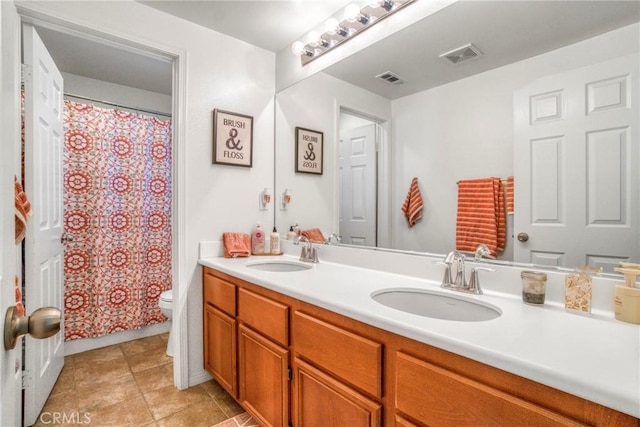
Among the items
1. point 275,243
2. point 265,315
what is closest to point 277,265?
point 275,243

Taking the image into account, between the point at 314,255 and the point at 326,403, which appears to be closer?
the point at 326,403

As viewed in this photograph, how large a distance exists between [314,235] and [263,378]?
3.09 ft

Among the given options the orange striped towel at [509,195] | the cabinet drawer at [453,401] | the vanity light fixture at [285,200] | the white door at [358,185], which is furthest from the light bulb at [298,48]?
the cabinet drawer at [453,401]

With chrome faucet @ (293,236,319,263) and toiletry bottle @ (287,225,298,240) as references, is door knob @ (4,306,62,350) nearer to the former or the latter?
chrome faucet @ (293,236,319,263)

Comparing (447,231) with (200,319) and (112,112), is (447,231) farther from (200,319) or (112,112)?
(112,112)

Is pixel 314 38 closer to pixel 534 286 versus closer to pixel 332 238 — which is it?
pixel 332 238

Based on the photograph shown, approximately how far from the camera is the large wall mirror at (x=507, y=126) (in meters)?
0.98

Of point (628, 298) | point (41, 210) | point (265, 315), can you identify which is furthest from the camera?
point (41, 210)

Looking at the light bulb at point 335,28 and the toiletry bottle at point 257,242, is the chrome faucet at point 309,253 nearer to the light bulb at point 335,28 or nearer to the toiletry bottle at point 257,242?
the toiletry bottle at point 257,242

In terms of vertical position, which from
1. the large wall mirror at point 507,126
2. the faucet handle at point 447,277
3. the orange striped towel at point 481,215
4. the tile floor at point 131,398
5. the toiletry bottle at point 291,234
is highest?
the large wall mirror at point 507,126

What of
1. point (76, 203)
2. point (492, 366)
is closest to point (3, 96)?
point (492, 366)

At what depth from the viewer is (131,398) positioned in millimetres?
1845

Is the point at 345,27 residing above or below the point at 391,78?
above

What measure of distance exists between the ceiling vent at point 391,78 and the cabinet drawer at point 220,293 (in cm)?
134
